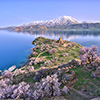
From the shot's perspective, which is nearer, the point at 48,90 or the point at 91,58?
the point at 48,90

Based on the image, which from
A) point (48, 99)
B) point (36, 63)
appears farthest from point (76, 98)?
point (36, 63)

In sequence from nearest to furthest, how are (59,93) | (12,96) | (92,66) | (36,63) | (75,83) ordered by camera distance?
(59,93)
(12,96)
(75,83)
(92,66)
(36,63)

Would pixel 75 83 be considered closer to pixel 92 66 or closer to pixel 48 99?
pixel 48 99

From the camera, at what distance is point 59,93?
1522 cm

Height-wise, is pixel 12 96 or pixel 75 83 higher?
pixel 75 83

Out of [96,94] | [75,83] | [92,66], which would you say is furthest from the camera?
[92,66]

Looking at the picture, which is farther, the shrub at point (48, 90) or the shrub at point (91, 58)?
the shrub at point (91, 58)

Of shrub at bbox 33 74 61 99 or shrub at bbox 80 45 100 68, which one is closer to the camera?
shrub at bbox 33 74 61 99

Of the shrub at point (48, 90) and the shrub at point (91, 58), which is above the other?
the shrub at point (91, 58)

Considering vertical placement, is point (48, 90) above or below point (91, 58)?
below

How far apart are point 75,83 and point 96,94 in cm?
458

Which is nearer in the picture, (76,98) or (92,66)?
(76,98)

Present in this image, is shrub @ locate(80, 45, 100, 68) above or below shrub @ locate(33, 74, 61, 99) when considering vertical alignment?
above

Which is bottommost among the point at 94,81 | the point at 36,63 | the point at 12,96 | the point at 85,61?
the point at 36,63
